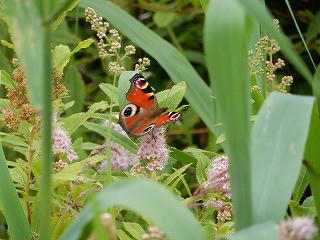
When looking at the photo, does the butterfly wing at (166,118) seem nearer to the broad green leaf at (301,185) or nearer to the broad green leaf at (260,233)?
the broad green leaf at (301,185)

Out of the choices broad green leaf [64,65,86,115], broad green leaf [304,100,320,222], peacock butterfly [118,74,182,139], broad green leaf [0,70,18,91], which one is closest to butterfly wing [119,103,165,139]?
peacock butterfly [118,74,182,139]

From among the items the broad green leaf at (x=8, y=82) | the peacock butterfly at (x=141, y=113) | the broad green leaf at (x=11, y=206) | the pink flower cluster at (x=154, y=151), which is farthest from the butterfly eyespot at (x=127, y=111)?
the broad green leaf at (x=11, y=206)

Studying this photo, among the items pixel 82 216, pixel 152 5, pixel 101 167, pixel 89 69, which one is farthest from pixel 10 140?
pixel 89 69

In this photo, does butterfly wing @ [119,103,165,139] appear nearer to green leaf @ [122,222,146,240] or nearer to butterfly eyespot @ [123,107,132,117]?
butterfly eyespot @ [123,107,132,117]

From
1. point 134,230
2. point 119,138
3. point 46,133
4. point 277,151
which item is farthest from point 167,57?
point 46,133

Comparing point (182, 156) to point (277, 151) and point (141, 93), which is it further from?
point (277, 151)

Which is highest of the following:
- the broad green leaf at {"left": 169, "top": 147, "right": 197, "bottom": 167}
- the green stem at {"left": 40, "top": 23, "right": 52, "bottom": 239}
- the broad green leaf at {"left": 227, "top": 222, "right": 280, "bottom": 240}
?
the green stem at {"left": 40, "top": 23, "right": 52, "bottom": 239}

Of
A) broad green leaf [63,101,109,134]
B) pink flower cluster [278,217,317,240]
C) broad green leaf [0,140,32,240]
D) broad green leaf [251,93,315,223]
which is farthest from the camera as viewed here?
broad green leaf [63,101,109,134]
